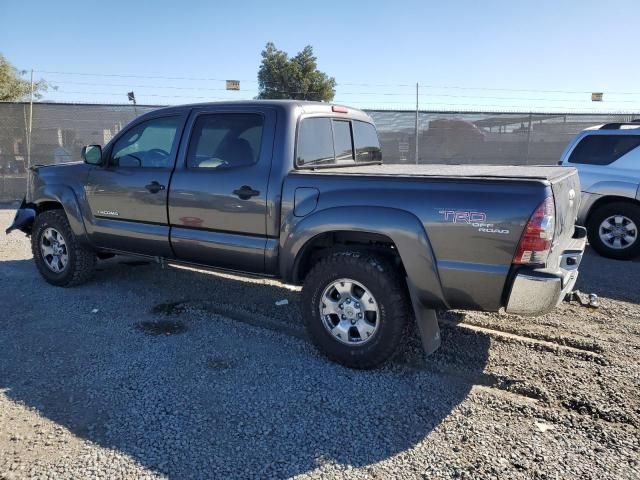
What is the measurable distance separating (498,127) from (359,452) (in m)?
11.4

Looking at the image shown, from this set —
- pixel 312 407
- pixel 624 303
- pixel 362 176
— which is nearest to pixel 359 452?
pixel 312 407

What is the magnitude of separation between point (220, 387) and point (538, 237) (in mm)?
2249

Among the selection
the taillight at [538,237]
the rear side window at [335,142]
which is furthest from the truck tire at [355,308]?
the rear side window at [335,142]

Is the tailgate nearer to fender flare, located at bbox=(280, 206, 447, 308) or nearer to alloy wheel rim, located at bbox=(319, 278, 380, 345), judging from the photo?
fender flare, located at bbox=(280, 206, 447, 308)

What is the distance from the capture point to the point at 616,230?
23.2 ft

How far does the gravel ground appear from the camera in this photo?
2.60 meters

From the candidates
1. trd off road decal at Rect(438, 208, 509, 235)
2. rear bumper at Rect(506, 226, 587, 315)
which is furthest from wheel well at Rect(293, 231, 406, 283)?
rear bumper at Rect(506, 226, 587, 315)

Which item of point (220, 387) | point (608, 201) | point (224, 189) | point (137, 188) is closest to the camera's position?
point (220, 387)

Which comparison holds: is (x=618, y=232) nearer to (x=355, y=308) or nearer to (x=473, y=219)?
(x=473, y=219)

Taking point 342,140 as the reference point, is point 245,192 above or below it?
below

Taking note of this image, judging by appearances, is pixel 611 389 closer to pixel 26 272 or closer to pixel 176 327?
pixel 176 327

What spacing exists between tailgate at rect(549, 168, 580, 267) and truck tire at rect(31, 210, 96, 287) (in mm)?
4634

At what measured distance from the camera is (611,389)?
331 centimetres

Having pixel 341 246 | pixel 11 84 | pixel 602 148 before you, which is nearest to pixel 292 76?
pixel 11 84
